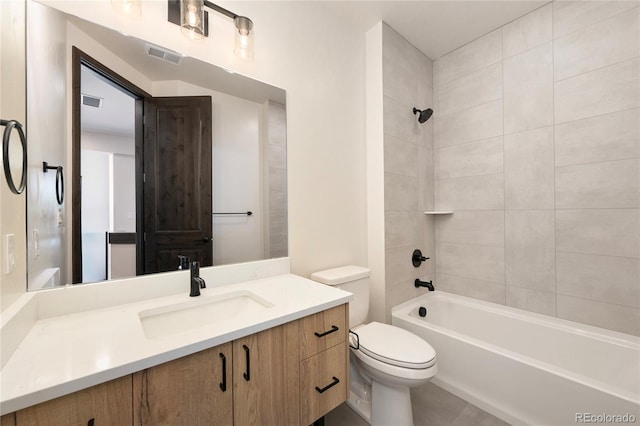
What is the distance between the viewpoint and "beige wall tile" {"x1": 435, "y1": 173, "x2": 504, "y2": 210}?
2.12 meters

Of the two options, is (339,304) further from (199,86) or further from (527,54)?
(527,54)

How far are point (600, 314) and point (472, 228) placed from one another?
3.02ft

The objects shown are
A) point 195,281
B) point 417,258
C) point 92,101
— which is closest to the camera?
point 92,101

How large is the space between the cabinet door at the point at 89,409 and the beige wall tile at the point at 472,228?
95.4 inches

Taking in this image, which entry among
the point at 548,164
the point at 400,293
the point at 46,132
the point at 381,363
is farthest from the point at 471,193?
the point at 46,132

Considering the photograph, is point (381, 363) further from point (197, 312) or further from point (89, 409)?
point (89, 409)

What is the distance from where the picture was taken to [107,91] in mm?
1107

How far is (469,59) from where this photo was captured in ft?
7.48

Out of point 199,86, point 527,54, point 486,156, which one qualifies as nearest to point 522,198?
point 486,156

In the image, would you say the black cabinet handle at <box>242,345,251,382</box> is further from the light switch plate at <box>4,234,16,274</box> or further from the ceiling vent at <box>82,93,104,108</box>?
the ceiling vent at <box>82,93,104,108</box>

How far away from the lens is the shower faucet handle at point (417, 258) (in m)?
2.25

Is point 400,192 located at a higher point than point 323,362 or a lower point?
higher

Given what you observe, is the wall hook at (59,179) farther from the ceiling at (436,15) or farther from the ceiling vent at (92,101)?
the ceiling at (436,15)

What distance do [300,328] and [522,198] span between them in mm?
1957
